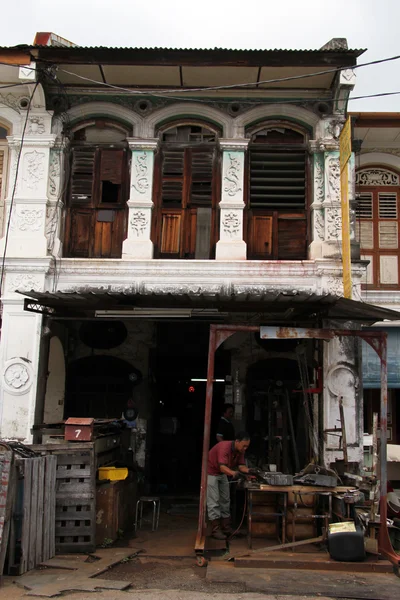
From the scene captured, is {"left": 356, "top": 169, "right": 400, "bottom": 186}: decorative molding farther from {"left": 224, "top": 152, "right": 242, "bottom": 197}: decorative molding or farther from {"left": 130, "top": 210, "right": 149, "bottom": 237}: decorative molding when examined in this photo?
{"left": 130, "top": 210, "right": 149, "bottom": 237}: decorative molding

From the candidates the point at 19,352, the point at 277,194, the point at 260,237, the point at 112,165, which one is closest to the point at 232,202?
the point at 260,237

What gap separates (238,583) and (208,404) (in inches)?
90.6

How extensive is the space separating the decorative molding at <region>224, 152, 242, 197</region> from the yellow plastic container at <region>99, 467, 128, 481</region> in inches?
210

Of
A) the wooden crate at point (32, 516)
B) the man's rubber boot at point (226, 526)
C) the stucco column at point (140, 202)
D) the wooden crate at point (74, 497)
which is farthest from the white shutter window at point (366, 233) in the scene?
the wooden crate at point (32, 516)

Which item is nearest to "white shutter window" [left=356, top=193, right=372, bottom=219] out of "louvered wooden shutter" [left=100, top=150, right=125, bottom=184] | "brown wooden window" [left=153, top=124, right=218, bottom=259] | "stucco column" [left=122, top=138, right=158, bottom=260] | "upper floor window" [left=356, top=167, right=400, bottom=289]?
"upper floor window" [left=356, top=167, right=400, bottom=289]

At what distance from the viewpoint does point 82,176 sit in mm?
12016

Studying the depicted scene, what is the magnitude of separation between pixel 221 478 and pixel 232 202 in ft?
16.4

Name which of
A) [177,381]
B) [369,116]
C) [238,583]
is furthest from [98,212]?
[238,583]

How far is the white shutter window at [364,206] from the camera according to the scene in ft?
44.8

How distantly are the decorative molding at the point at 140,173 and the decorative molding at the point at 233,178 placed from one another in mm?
1493

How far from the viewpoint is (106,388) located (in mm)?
13094

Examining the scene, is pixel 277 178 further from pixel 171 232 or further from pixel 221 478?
pixel 221 478

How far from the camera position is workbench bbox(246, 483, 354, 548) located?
28.6 ft

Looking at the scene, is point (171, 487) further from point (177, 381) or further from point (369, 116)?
point (369, 116)
